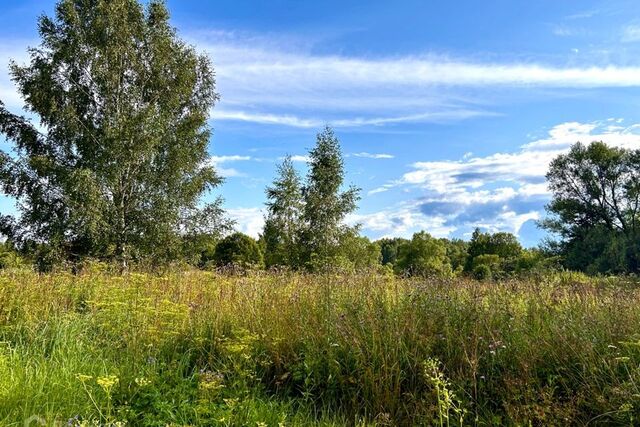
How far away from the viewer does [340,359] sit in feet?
14.5

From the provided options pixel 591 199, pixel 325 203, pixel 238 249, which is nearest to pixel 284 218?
pixel 325 203

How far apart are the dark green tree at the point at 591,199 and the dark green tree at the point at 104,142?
27947mm

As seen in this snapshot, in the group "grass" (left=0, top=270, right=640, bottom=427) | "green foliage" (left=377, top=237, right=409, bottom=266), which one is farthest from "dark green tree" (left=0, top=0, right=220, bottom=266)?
"green foliage" (left=377, top=237, right=409, bottom=266)

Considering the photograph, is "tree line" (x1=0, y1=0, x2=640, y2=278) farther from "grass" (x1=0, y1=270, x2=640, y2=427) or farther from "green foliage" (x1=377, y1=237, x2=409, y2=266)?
"green foliage" (x1=377, y1=237, x2=409, y2=266)

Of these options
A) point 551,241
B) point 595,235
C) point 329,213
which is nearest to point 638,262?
point 595,235

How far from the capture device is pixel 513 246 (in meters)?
50.4

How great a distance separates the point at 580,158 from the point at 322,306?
125ft

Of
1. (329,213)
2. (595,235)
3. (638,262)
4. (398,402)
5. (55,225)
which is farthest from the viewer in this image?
(595,235)

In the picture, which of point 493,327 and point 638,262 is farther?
point 638,262

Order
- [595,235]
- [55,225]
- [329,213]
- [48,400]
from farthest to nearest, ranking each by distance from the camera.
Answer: [595,235]
[329,213]
[55,225]
[48,400]

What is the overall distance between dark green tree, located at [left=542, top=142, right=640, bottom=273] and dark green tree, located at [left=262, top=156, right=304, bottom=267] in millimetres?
21681

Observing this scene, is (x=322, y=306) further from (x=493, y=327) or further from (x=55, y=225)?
(x=55, y=225)

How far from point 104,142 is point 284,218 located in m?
9.89

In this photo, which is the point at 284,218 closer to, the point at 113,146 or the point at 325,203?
the point at 325,203
